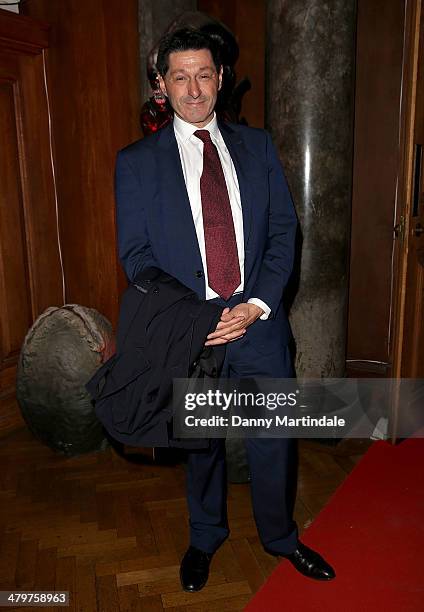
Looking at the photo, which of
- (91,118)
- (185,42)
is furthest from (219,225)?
(91,118)

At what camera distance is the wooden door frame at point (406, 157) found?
2.75m

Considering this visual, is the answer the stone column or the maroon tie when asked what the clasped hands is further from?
the stone column

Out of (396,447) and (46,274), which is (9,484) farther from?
(396,447)

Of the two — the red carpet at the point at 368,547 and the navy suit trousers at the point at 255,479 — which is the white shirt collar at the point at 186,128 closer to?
the navy suit trousers at the point at 255,479

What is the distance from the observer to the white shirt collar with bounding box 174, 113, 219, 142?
2.04m

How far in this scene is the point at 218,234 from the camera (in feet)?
6.53

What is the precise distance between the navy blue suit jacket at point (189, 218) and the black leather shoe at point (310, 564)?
849 millimetres

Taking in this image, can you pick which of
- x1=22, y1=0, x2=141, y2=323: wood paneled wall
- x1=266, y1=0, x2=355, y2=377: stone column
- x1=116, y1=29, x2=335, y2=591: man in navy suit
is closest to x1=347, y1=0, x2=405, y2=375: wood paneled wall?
x1=266, y1=0, x2=355, y2=377: stone column

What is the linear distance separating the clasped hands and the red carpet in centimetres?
99

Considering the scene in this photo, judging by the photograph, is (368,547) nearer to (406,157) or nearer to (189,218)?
(189,218)

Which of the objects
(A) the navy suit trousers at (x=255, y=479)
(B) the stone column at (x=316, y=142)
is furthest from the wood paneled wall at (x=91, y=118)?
(A) the navy suit trousers at (x=255, y=479)

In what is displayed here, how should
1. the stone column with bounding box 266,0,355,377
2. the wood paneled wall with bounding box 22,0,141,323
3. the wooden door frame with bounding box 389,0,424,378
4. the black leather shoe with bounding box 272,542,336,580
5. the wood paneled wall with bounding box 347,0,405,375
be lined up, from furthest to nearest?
the wood paneled wall with bounding box 347,0,405,375
the wood paneled wall with bounding box 22,0,141,323
the stone column with bounding box 266,0,355,377
the wooden door frame with bounding box 389,0,424,378
the black leather shoe with bounding box 272,542,336,580

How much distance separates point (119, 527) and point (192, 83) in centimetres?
193

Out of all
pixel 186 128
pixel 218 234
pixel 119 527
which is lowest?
pixel 119 527
